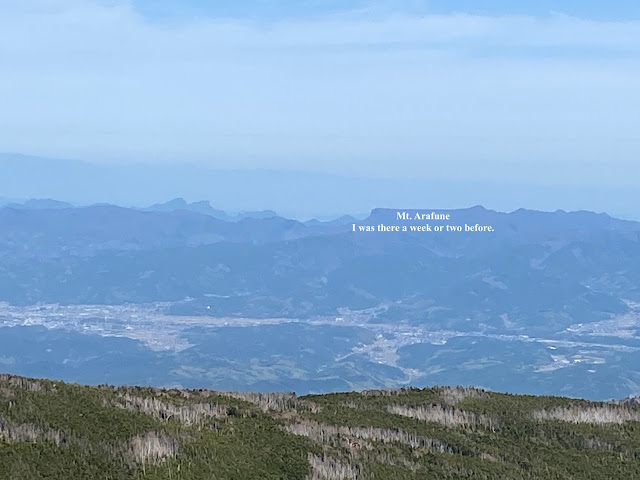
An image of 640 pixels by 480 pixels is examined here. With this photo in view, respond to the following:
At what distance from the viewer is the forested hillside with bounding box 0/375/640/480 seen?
17.7 metres

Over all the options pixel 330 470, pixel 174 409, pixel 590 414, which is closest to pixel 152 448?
pixel 330 470

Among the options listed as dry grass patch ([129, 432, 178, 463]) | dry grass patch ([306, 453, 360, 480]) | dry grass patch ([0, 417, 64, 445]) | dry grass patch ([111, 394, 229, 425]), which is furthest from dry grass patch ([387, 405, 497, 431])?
dry grass patch ([0, 417, 64, 445])

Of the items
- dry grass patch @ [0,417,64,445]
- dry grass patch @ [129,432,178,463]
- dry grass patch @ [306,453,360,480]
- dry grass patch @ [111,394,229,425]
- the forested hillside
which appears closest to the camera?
dry grass patch @ [0,417,64,445]

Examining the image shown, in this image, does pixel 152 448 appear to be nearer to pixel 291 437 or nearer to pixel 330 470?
pixel 330 470

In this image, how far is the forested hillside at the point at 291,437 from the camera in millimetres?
17734

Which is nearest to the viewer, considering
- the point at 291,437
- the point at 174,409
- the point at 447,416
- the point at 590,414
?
the point at 291,437

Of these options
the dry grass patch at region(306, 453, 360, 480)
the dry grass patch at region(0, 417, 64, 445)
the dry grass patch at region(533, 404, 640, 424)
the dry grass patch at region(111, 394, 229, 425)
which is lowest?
the dry grass patch at region(533, 404, 640, 424)

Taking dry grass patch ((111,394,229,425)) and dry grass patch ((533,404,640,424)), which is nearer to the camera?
dry grass patch ((111,394,229,425))

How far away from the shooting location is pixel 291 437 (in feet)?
69.9

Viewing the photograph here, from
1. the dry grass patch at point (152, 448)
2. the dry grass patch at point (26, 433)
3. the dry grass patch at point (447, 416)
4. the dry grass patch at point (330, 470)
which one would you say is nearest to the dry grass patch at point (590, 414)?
the dry grass patch at point (447, 416)

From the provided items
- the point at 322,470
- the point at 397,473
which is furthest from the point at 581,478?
the point at 322,470

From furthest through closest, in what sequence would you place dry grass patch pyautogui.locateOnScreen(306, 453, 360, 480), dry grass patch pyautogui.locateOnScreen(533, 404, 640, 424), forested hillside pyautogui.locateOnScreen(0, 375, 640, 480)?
dry grass patch pyautogui.locateOnScreen(533, 404, 640, 424), dry grass patch pyautogui.locateOnScreen(306, 453, 360, 480), forested hillside pyautogui.locateOnScreen(0, 375, 640, 480)

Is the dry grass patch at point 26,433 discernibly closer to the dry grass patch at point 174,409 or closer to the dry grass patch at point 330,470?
the dry grass patch at point 174,409

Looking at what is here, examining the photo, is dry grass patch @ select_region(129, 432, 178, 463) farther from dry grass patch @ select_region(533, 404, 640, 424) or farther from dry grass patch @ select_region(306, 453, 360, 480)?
dry grass patch @ select_region(533, 404, 640, 424)
